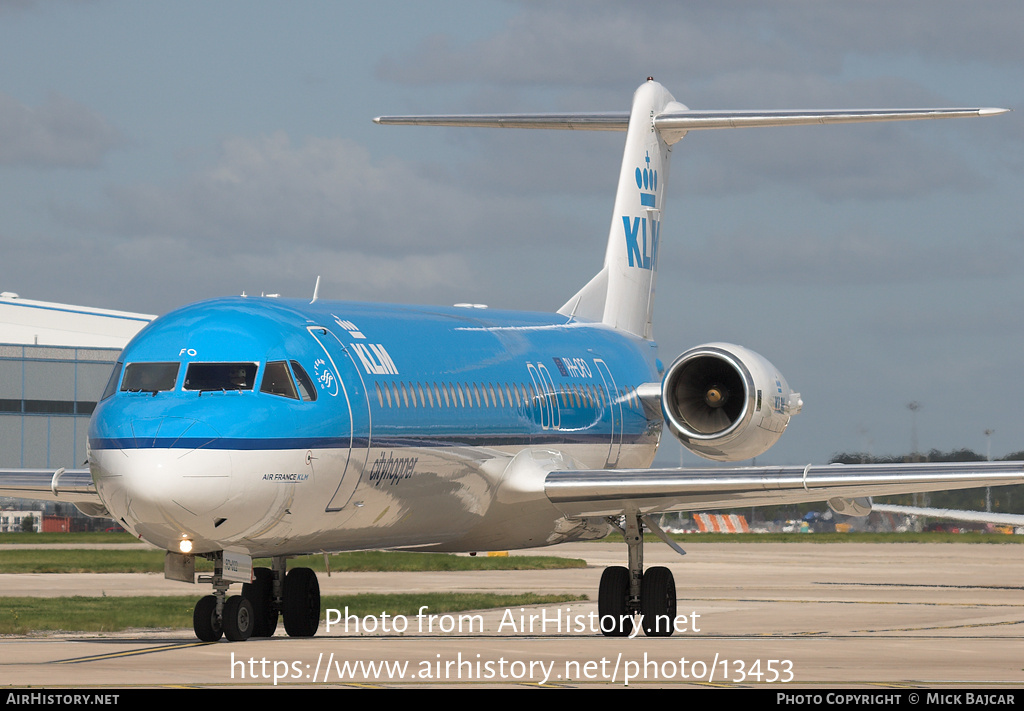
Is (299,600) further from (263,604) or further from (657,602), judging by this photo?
(657,602)

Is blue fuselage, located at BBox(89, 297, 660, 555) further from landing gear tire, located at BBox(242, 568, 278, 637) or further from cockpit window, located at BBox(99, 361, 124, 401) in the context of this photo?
landing gear tire, located at BBox(242, 568, 278, 637)

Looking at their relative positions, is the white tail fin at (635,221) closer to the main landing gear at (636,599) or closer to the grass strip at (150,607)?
the grass strip at (150,607)

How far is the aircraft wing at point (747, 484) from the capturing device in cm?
1942

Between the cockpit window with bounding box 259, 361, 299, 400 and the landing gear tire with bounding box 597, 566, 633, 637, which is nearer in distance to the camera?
the cockpit window with bounding box 259, 361, 299, 400

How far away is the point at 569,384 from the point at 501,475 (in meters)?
3.14

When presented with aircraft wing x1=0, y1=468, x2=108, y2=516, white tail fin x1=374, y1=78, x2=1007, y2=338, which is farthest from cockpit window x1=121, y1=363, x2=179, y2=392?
white tail fin x1=374, y1=78, x2=1007, y2=338

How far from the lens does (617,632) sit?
22391 millimetres

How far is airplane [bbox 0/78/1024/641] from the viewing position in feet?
53.0

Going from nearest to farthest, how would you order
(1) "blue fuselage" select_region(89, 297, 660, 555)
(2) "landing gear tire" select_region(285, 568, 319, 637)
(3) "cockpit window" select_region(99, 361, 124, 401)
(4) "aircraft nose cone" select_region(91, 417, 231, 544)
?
(4) "aircraft nose cone" select_region(91, 417, 231, 544), (1) "blue fuselage" select_region(89, 297, 660, 555), (3) "cockpit window" select_region(99, 361, 124, 401), (2) "landing gear tire" select_region(285, 568, 319, 637)

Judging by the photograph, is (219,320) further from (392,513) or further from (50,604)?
(50,604)

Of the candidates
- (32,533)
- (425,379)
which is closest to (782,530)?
(32,533)

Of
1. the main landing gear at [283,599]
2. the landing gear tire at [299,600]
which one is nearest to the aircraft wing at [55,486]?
the main landing gear at [283,599]

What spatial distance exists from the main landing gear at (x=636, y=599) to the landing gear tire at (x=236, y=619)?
19.5ft

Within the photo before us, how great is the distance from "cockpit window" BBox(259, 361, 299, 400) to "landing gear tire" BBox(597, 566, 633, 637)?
23.3ft
